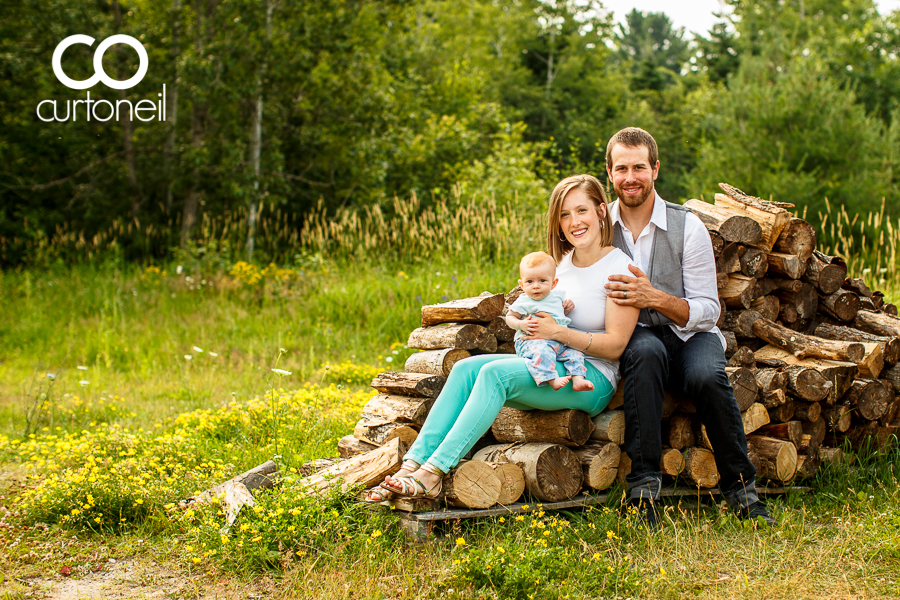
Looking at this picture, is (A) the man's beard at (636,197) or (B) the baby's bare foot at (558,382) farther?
(A) the man's beard at (636,197)

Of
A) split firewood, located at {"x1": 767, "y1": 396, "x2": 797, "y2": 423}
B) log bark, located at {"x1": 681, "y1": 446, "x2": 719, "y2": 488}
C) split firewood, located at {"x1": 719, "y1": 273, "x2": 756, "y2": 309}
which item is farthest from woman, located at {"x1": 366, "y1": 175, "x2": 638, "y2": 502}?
split firewood, located at {"x1": 767, "y1": 396, "x2": 797, "y2": 423}

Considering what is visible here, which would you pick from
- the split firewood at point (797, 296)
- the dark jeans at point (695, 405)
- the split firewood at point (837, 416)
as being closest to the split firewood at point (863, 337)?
the split firewood at point (797, 296)

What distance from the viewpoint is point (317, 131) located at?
35.9 ft

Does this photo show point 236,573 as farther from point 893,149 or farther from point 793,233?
point 893,149

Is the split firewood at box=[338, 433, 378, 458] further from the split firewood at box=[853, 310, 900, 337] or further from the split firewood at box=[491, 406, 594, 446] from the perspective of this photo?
the split firewood at box=[853, 310, 900, 337]

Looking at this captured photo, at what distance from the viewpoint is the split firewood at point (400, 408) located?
3.37 metres

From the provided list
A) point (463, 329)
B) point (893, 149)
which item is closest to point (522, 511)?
point (463, 329)

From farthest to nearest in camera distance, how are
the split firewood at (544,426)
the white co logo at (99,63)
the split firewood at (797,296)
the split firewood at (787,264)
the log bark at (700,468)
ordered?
the white co logo at (99,63) → the split firewood at (797,296) → the split firewood at (787,264) → the log bark at (700,468) → the split firewood at (544,426)

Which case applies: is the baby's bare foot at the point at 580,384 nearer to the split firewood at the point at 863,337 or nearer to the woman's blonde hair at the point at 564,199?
the woman's blonde hair at the point at 564,199

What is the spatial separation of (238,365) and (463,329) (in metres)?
3.73

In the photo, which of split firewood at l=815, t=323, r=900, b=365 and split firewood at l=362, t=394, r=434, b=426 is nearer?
split firewood at l=362, t=394, r=434, b=426

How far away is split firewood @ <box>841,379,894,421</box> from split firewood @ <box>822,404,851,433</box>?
5 cm

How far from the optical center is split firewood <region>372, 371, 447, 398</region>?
3408 mm

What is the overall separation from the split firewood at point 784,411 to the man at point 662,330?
473mm
